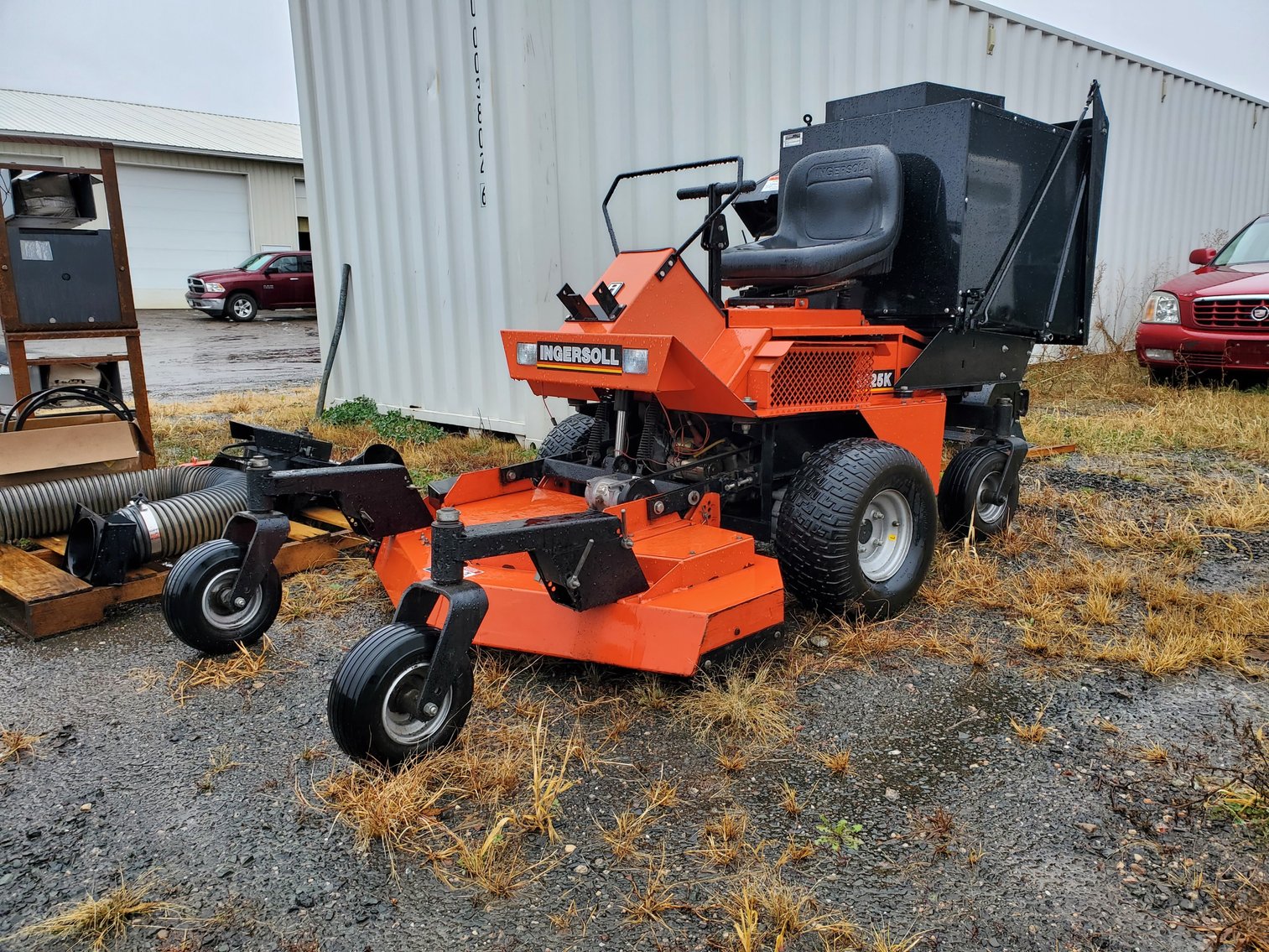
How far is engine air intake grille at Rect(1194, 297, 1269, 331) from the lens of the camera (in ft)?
24.5

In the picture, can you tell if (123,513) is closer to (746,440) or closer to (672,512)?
(672,512)

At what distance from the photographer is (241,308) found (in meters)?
19.8

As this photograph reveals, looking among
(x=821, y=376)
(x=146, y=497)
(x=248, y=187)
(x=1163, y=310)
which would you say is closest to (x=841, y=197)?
(x=821, y=376)

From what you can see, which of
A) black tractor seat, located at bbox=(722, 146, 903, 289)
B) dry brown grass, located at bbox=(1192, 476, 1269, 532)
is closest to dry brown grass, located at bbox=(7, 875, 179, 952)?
black tractor seat, located at bbox=(722, 146, 903, 289)

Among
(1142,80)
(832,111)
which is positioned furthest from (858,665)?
(1142,80)

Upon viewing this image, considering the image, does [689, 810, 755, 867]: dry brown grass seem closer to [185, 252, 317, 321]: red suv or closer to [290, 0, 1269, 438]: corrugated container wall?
[290, 0, 1269, 438]: corrugated container wall

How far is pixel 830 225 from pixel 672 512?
1594 millimetres

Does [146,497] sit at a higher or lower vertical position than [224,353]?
lower

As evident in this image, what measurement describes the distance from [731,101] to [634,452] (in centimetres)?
378

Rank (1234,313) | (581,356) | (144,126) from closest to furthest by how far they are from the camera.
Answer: (581,356)
(1234,313)
(144,126)

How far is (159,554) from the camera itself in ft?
12.5

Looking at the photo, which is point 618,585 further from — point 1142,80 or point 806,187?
point 1142,80

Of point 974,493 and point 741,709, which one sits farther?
point 974,493

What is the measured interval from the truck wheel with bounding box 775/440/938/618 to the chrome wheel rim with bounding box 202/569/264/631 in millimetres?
1782
